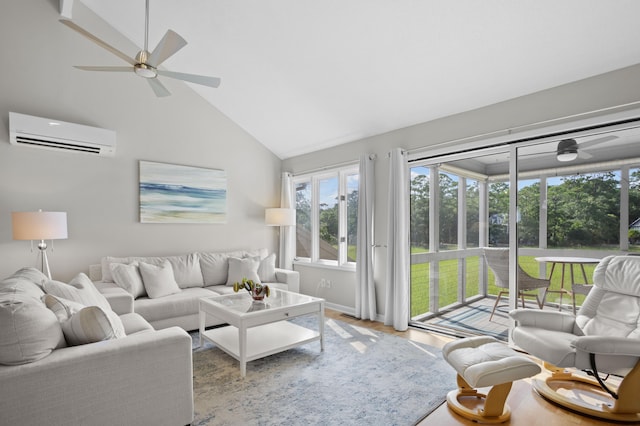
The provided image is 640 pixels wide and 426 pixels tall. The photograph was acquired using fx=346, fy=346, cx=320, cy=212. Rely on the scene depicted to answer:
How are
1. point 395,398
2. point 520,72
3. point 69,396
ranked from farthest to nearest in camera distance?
1. point 520,72
2. point 395,398
3. point 69,396

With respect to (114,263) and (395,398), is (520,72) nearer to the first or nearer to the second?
(395,398)

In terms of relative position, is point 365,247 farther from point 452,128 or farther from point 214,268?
point 214,268

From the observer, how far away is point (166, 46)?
2494 millimetres

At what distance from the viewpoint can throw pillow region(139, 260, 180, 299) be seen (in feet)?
12.8

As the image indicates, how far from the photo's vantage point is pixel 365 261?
4531 mm

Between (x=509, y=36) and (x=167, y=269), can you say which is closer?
(x=509, y=36)

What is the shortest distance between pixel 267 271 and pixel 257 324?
1993 millimetres

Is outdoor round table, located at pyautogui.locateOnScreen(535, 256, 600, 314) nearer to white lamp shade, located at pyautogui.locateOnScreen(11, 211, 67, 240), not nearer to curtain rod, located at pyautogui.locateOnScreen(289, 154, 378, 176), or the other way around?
curtain rod, located at pyautogui.locateOnScreen(289, 154, 378, 176)

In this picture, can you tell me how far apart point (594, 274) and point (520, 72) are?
71.5 inches

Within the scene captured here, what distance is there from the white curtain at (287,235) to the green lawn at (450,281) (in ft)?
7.18

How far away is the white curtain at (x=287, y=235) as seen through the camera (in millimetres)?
5754

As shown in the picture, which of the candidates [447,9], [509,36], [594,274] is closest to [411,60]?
[447,9]

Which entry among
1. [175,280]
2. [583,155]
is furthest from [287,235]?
[583,155]

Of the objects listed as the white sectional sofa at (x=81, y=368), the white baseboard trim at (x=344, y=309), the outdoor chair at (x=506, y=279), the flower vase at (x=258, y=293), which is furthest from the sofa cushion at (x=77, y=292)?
the outdoor chair at (x=506, y=279)
